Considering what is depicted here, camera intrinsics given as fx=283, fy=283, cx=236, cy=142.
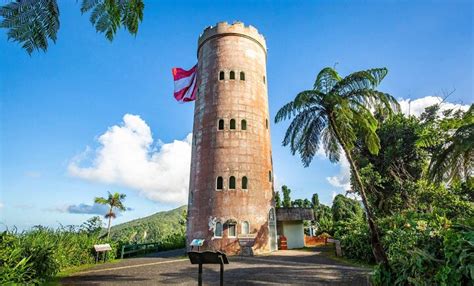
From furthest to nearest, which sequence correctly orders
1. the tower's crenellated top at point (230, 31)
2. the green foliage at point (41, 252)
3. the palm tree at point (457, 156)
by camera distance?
the tower's crenellated top at point (230, 31), the palm tree at point (457, 156), the green foliage at point (41, 252)

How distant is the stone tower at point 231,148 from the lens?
21.1m

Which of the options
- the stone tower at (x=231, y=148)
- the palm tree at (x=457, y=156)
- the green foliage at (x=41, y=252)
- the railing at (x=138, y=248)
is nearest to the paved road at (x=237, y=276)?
the green foliage at (x=41, y=252)

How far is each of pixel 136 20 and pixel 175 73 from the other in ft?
71.6

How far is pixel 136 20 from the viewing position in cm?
652

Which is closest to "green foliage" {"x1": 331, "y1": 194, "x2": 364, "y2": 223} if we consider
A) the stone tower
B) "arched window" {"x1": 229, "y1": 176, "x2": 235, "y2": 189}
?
the stone tower

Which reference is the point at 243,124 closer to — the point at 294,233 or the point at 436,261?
the point at 294,233

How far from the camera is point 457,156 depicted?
12344 millimetres

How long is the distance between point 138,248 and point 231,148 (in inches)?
464

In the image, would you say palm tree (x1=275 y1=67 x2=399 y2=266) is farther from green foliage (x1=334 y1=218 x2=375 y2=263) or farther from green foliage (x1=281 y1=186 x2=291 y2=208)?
green foliage (x1=281 y1=186 x2=291 y2=208)

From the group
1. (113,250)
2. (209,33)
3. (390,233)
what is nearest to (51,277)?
(113,250)

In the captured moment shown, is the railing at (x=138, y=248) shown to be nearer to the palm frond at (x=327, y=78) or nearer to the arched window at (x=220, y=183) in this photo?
the arched window at (x=220, y=183)

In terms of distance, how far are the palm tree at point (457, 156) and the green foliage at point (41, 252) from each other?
16196mm

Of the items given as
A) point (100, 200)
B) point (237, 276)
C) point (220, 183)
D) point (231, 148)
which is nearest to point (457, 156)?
point (237, 276)

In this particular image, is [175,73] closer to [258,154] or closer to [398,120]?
[258,154]
